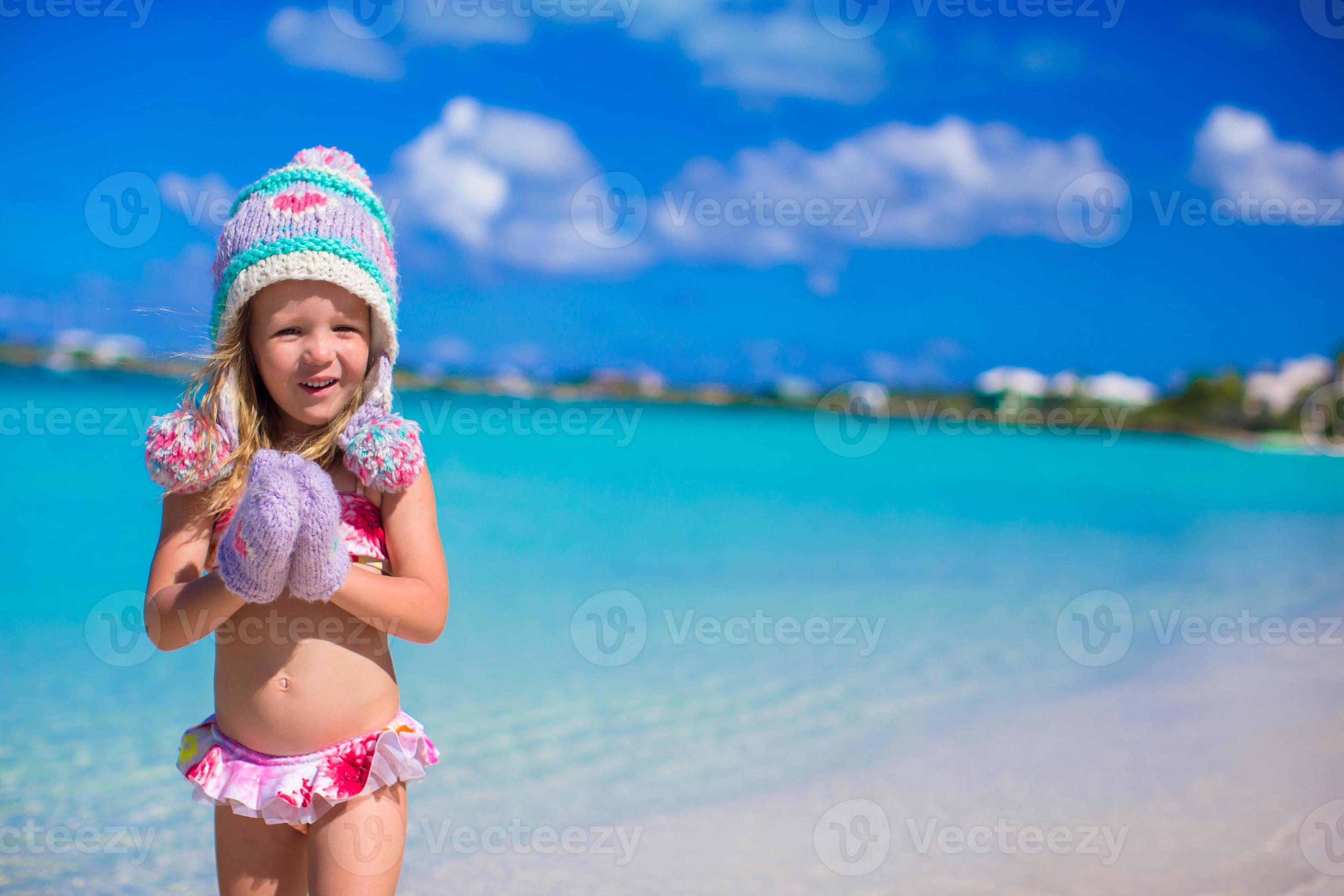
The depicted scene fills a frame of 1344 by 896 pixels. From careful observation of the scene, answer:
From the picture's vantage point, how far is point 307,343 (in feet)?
6.39

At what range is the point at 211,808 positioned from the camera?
3.75 metres

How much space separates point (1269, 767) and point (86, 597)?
663cm

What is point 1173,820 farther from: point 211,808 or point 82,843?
point 82,843

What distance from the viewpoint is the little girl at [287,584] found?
190cm

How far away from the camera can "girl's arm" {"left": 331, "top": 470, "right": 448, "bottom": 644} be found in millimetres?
1849

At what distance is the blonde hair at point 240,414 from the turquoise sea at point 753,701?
0.24 metres

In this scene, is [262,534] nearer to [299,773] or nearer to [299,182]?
[299,773]

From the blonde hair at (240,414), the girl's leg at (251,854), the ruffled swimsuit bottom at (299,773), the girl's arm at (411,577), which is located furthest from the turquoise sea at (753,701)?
the girl's leg at (251,854)

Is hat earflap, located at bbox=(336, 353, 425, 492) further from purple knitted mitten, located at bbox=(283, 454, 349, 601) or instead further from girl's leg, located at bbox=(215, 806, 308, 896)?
girl's leg, located at bbox=(215, 806, 308, 896)

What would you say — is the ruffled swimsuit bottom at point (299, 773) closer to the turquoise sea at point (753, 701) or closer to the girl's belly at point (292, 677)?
the girl's belly at point (292, 677)

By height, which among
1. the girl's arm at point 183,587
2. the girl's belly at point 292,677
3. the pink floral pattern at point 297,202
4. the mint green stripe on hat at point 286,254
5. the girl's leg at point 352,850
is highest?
the pink floral pattern at point 297,202

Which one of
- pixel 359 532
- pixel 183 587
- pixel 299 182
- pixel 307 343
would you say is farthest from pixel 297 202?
pixel 183 587

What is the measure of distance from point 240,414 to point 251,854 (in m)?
0.85

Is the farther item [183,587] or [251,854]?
[251,854]
